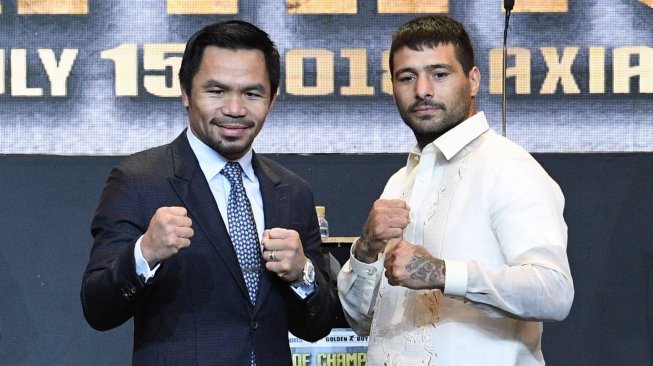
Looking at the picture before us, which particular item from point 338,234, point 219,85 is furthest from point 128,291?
point 338,234

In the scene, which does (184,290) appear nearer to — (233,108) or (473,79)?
(233,108)

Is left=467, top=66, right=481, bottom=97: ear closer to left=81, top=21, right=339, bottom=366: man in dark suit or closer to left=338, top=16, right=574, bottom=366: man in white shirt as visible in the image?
left=338, top=16, right=574, bottom=366: man in white shirt

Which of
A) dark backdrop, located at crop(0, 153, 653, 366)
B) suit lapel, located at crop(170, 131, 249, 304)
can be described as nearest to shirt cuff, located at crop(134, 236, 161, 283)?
suit lapel, located at crop(170, 131, 249, 304)

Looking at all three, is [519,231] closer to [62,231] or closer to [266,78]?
[266,78]

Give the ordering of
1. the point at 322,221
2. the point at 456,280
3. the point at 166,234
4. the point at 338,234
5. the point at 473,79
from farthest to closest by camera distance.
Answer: the point at 338,234
the point at 322,221
the point at 473,79
the point at 456,280
the point at 166,234

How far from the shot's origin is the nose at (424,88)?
2514 mm

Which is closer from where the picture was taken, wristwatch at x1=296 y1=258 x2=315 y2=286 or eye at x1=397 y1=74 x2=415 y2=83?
wristwatch at x1=296 y1=258 x2=315 y2=286

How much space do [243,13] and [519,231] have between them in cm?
245

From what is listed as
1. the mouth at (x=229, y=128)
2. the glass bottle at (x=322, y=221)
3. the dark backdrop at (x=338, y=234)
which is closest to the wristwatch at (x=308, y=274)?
the mouth at (x=229, y=128)

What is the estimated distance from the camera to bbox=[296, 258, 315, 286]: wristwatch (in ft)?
7.37

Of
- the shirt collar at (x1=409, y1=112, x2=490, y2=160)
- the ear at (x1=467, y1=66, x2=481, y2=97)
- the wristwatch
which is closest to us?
the wristwatch

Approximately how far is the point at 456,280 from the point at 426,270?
67 millimetres

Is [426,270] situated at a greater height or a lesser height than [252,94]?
lesser

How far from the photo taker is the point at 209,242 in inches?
87.5
